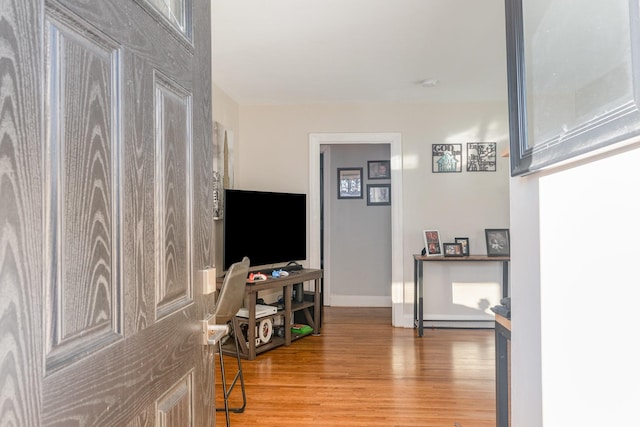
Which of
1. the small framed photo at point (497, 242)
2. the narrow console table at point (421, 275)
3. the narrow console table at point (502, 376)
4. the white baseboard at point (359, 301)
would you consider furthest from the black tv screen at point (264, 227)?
the narrow console table at point (502, 376)

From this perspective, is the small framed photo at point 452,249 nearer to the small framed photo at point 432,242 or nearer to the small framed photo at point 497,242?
the small framed photo at point 432,242

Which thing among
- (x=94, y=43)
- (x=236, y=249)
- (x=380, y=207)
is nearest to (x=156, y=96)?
(x=94, y=43)

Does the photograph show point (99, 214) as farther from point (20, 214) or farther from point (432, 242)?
point (432, 242)

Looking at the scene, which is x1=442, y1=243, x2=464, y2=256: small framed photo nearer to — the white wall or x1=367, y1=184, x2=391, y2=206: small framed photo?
the white wall

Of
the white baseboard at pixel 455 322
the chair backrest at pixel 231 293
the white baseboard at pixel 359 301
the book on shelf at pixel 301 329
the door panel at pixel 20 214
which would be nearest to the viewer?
the door panel at pixel 20 214

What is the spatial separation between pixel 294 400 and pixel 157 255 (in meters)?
2.19

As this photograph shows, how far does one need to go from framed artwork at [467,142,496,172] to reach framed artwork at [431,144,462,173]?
0.11m

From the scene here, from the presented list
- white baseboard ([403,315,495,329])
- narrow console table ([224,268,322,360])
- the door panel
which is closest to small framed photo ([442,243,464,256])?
white baseboard ([403,315,495,329])

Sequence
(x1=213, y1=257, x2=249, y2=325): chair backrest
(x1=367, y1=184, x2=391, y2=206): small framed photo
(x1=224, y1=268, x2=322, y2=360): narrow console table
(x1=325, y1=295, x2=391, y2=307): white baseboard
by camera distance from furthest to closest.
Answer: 1. (x1=367, y1=184, x2=391, y2=206): small framed photo
2. (x1=325, y1=295, x2=391, y2=307): white baseboard
3. (x1=224, y1=268, x2=322, y2=360): narrow console table
4. (x1=213, y1=257, x2=249, y2=325): chair backrest

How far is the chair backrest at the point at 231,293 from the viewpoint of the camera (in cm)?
239

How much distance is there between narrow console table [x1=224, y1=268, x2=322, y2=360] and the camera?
3572 millimetres

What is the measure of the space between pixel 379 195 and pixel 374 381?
308 cm

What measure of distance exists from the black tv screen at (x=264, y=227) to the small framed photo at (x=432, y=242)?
132 centimetres

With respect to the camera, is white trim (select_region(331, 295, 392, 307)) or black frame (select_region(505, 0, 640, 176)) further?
white trim (select_region(331, 295, 392, 307))
